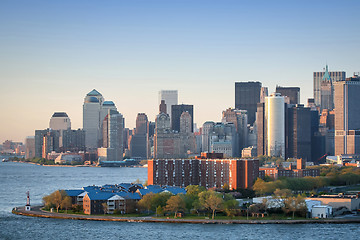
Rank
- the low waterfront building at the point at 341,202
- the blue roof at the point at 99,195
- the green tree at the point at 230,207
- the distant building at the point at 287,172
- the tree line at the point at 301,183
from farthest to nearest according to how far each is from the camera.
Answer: the distant building at the point at 287,172
the tree line at the point at 301,183
the low waterfront building at the point at 341,202
the blue roof at the point at 99,195
the green tree at the point at 230,207

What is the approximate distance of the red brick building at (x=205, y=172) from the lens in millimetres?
91438

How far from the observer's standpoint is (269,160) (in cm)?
17938

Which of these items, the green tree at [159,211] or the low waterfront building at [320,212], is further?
the low waterfront building at [320,212]

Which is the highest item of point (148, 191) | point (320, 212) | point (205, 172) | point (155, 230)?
point (205, 172)

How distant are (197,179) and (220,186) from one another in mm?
3531

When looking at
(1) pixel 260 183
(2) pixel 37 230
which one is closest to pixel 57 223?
(2) pixel 37 230

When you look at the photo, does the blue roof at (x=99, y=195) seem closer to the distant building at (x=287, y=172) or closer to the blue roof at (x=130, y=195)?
the blue roof at (x=130, y=195)

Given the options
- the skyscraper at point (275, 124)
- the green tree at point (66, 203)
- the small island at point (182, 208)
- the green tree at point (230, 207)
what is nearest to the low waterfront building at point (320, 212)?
the small island at point (182, 208)

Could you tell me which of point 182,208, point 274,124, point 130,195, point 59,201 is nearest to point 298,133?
point 274,124

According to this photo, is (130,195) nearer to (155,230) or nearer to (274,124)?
(155,230)

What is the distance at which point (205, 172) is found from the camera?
95625 millimetres

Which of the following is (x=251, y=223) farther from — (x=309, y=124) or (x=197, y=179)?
(x=309, y=124)

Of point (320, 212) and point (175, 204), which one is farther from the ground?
point (175, 204)

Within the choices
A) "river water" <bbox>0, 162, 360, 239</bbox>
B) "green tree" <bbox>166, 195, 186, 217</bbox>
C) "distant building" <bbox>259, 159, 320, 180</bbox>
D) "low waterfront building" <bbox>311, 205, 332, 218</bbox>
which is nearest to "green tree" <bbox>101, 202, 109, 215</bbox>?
"river water" <bbox>0, 162, 360, 239</bbox>
